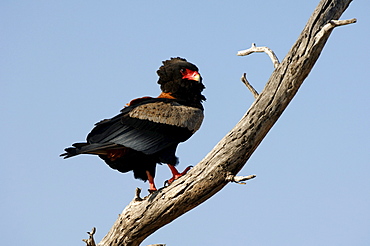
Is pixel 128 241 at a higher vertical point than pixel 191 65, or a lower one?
lower

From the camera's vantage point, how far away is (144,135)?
5.83m

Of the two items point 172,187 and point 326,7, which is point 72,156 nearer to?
point 172,187

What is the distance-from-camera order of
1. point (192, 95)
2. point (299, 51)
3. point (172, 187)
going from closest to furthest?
point (299, 51)
point (172, 187)
point (192, 95)

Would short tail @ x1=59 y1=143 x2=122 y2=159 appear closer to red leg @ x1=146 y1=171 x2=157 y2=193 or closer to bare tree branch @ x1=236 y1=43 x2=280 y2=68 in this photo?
red leg @ x1=146 y1=171 x2=157 y2=193

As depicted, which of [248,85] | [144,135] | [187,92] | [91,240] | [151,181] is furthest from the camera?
[187,92]

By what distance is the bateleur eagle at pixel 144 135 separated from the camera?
18.9 ft

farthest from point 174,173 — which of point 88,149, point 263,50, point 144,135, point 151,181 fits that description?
point 263,50

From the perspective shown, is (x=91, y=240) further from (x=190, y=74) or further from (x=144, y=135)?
(x=190, y=74)

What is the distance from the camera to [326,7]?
513 cm

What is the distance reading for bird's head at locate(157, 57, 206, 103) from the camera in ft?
21.1

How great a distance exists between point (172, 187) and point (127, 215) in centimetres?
65

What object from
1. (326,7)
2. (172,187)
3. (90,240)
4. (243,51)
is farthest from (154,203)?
(326,7)

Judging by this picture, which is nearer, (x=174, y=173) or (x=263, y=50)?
(x=263, y=50)

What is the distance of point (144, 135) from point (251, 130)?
1235 millimetres
